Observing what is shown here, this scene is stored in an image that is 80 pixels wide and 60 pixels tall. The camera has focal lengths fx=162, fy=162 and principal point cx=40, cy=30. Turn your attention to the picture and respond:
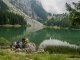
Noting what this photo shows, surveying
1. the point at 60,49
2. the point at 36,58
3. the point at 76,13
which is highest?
the point at 76,13

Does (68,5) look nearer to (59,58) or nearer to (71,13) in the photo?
(71,13)

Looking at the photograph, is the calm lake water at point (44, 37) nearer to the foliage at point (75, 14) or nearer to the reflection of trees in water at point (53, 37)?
the reflection of trees in water at point (53, 37)

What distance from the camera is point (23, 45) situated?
31.5 metres

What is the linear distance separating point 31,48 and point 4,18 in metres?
155

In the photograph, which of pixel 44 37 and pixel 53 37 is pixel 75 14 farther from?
pixel 53 37

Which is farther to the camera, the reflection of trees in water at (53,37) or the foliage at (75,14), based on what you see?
the reflection of trees in water at (53,37)

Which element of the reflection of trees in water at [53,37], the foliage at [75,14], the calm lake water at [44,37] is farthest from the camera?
the reflection of trees in water at [53,37]

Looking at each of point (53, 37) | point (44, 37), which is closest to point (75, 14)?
point (44, 37)

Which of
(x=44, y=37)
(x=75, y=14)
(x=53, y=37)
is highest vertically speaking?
(x=75, y=14)

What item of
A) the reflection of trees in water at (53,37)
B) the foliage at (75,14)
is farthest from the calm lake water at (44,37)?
the foliage at (75,14)

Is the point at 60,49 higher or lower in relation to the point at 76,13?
lower

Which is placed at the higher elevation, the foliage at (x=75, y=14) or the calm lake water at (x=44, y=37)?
the foliage at (x=75, y=14)

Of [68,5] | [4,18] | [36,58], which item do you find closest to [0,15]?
[4,18]

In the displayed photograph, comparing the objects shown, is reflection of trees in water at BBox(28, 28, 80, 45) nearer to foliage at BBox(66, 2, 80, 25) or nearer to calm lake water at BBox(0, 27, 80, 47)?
calm lake water at BBox(0, 27, 80, 47)
